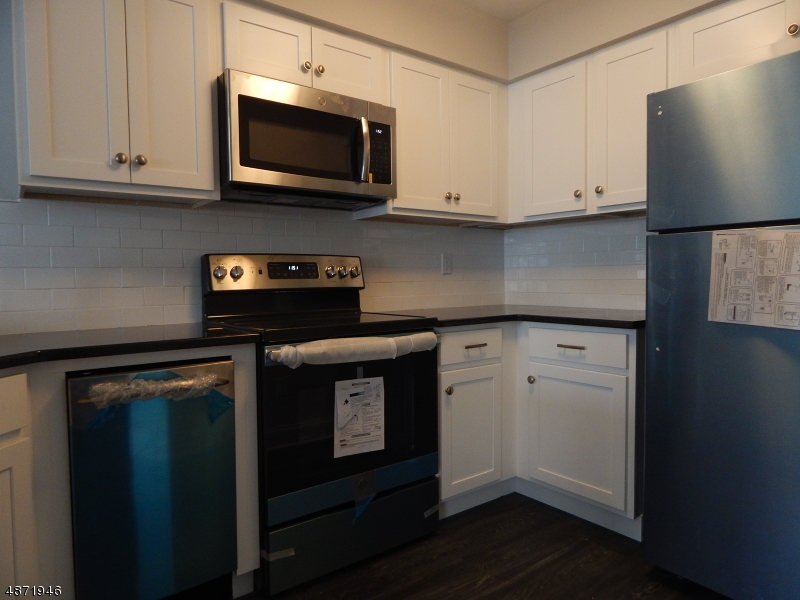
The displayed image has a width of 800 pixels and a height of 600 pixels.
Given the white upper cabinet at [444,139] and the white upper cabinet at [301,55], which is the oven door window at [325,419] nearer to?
the white upper cabinet at [444,139]

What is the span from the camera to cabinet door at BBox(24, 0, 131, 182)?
1509mm

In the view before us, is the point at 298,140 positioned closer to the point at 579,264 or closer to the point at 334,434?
the point at 334,434

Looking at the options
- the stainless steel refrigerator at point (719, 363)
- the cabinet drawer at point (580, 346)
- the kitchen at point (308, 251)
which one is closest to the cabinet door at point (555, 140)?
the kitchen at point (308, 251)

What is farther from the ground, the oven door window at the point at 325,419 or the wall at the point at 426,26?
the wall at the point at 426,26

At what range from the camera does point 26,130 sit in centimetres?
150

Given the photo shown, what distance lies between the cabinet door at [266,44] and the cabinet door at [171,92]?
9 centimetres

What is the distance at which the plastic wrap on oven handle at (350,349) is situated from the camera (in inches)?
65.3

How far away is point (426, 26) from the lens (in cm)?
238

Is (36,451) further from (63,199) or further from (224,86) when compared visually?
(224,86)

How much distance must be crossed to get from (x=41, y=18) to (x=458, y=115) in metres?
1.70

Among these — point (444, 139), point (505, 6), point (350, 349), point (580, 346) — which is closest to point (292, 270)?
point (350, 349)

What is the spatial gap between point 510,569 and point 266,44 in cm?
214

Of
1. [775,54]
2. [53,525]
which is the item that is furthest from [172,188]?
[775,54]

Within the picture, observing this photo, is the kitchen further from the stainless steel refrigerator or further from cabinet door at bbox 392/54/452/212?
the stainless steel refrigerator
